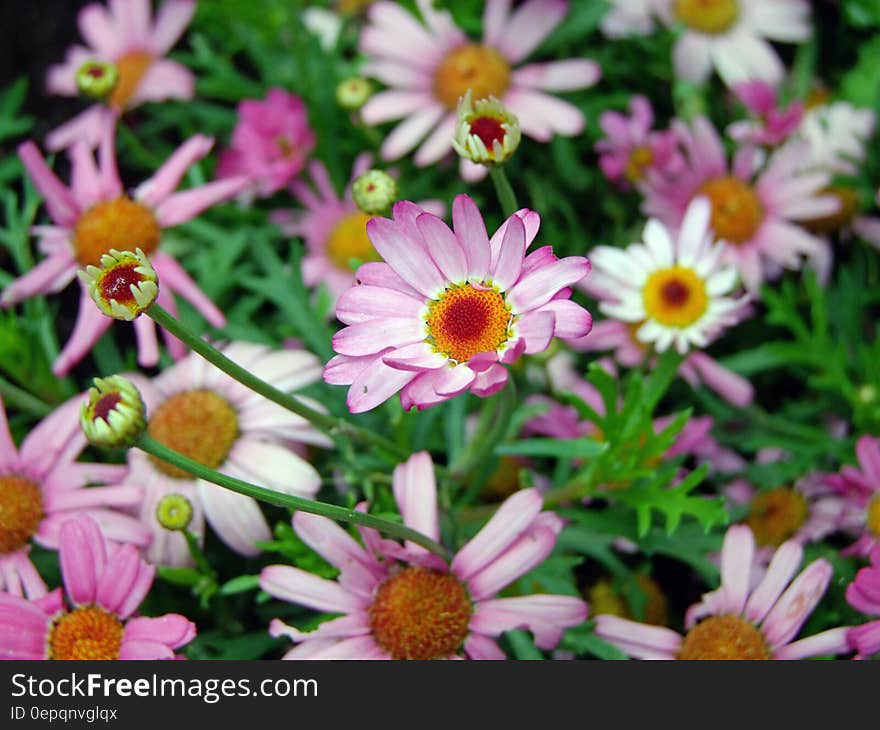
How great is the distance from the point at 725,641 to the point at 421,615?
397 mm

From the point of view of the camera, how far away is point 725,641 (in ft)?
4.24

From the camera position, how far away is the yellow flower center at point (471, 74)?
185 cm

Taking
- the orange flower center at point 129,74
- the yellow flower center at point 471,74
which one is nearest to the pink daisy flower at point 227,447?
the yellow flower center at point 471,74

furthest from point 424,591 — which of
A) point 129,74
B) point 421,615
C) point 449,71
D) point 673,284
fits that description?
point 129,74

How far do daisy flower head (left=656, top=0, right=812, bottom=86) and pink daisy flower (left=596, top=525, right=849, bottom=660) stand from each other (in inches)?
42.8

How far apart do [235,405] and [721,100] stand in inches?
50.1

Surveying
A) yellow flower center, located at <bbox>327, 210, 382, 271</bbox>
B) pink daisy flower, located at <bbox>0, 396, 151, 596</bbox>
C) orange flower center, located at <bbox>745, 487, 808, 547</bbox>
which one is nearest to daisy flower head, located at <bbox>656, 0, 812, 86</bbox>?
yellow flower center, located at <bbox>327, 210, 382, 271</bbox>

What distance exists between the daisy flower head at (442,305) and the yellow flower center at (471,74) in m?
0.84

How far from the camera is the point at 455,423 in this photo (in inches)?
61.8

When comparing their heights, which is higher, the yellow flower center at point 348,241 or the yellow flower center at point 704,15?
the yellow flower center at point 704,15

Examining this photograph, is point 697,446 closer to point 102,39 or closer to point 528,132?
point 528,132

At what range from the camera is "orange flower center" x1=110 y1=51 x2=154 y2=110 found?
6.62ft

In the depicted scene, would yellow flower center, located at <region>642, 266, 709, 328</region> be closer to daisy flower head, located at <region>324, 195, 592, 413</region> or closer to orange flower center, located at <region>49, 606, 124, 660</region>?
daisy flower head, located at <region>324, 195, 592, 413</region>

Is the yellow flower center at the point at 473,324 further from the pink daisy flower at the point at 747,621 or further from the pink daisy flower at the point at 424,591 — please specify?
the pink daisy flower at the point at 747,621
